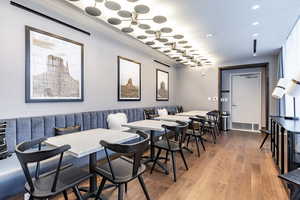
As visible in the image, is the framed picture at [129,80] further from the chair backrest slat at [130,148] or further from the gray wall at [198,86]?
the gray wall at [198,86]

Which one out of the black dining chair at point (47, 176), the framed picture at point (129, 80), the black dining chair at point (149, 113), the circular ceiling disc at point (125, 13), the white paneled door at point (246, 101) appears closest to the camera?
the black dining chair at point (47, 176)

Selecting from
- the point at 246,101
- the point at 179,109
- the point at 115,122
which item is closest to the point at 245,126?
the point at 246,101

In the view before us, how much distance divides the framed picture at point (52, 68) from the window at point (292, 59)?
4.64m

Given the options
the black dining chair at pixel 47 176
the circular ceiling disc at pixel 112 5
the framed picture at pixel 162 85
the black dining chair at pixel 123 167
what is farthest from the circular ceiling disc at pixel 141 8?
the framed picture at pixel 162 85

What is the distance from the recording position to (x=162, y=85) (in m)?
6.48

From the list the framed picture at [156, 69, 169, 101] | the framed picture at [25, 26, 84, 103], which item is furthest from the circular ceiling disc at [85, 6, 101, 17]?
the framed picture at [156, 69, 169, 101]

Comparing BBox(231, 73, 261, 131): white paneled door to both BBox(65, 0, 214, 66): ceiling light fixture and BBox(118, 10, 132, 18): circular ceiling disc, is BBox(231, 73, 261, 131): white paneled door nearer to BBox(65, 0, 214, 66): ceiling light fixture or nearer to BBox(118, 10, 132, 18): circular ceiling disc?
BBox(65, 0, 214, 66): ceiling light fixture

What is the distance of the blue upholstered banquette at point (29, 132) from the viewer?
1.73 meters

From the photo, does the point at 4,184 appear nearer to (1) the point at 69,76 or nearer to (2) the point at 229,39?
(1) the point at 69,76

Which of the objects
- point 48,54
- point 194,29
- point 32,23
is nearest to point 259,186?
point 194,29

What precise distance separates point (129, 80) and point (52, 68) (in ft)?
7.08

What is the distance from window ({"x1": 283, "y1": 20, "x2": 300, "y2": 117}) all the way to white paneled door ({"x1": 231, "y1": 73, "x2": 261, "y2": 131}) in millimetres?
2000

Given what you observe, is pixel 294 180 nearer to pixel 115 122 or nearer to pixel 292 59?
pixel 115 122

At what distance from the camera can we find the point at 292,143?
201 centimetres
